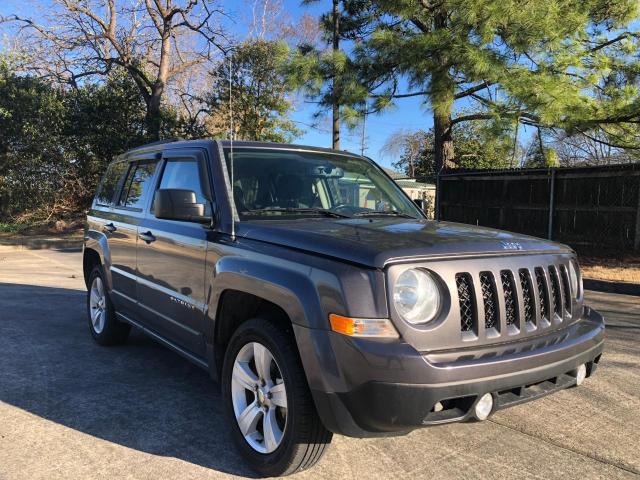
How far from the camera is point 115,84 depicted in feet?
63.7

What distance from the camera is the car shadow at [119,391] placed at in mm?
3359

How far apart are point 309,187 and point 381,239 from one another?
1.26m

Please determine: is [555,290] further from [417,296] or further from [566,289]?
[417,296]

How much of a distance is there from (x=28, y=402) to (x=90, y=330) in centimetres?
190

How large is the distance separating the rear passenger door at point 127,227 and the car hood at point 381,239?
5.64ft

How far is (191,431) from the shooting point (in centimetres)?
350

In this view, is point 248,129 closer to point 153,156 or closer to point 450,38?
point 450,38

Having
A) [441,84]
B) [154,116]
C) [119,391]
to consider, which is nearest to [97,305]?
[119,391]

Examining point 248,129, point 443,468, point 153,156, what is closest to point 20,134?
point 248,129

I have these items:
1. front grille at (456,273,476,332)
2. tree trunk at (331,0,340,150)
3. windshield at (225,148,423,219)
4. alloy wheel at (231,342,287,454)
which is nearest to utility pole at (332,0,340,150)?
tree trunk at (331,0,340,150)

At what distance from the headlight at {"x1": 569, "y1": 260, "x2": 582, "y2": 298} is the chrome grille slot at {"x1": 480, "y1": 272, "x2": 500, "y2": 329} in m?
0.83

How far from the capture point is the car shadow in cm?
336

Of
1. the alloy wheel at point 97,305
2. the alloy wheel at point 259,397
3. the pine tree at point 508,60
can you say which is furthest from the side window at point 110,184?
the pine tree at point 508,60

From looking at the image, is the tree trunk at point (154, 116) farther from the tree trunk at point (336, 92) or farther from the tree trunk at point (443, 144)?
the tree trunk at point (443, 144)
